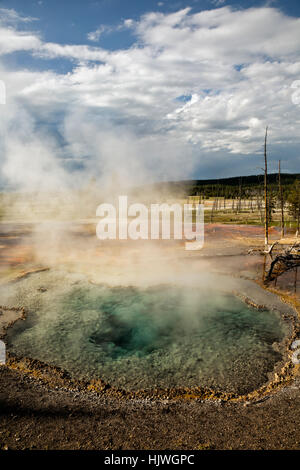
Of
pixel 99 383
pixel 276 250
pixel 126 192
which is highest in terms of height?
pixel 126 192

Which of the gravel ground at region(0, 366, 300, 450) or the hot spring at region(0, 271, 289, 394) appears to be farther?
the hot spring at region(0, 271, 289, 394)

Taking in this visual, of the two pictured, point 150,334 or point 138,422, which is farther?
point 150,334

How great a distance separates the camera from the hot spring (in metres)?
7.52

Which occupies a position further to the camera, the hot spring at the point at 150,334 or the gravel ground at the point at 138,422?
the hot spring at the point at 150,334

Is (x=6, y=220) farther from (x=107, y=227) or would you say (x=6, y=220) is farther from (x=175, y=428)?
(x=175, y=428)

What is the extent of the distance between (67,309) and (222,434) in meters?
7.50

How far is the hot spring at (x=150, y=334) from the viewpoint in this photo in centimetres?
752

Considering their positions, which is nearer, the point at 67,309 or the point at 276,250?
the point at 67,309

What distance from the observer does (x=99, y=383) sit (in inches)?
278

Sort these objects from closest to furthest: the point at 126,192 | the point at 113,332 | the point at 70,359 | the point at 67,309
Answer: the point at 70,359, the point at 113,332, the point at 67,309, the point at 126,192

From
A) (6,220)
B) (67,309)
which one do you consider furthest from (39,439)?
(6,220)

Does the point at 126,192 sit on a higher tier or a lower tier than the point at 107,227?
higher

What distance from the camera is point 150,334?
31.7 ft
